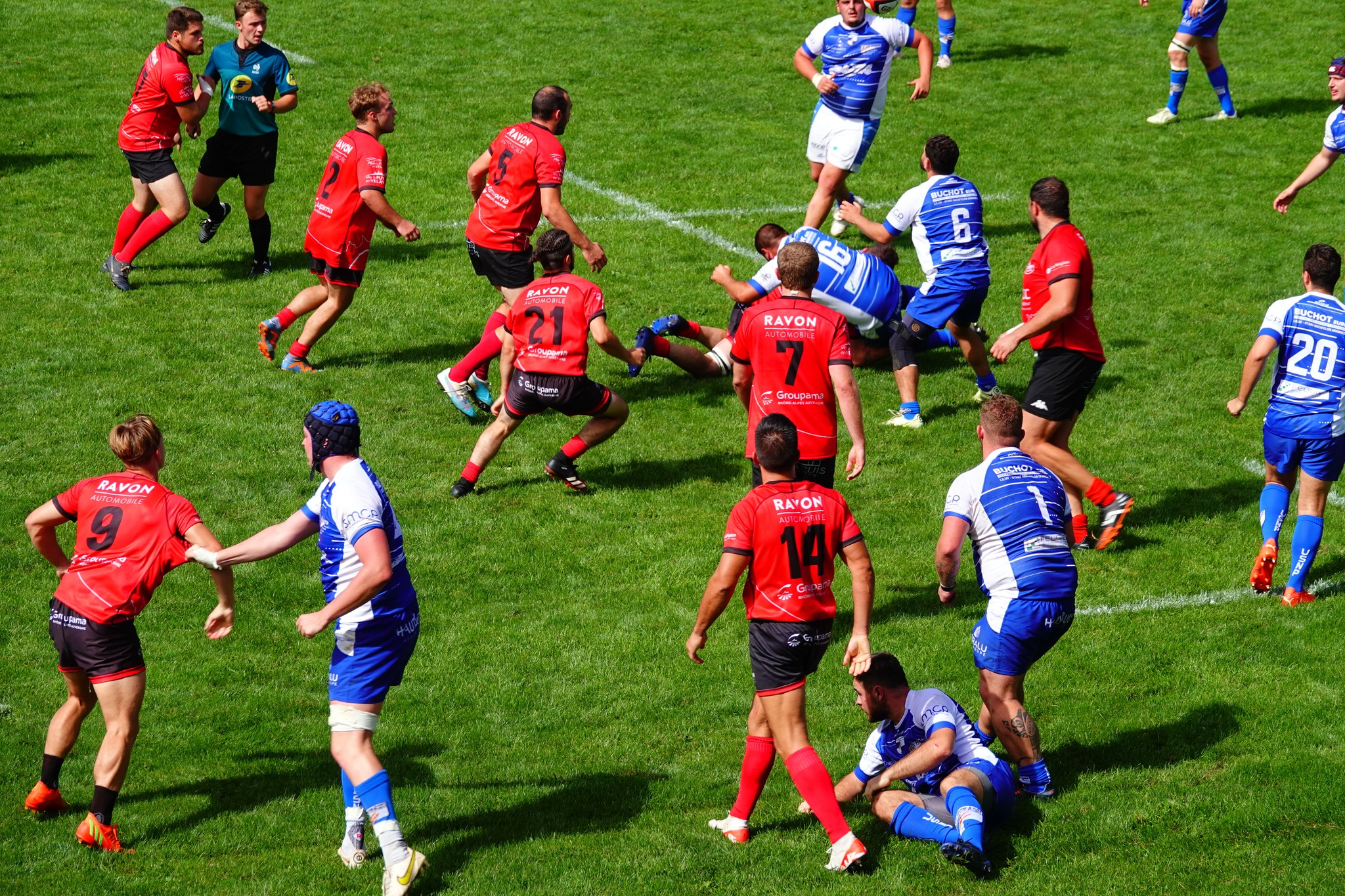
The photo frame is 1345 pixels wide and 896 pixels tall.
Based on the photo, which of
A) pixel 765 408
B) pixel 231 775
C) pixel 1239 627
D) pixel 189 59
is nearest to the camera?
pixel 231 775

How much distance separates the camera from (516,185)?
40.4 feet

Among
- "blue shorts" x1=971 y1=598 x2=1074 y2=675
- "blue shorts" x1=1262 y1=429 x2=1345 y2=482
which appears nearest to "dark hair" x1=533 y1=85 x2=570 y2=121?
"blue shorts" x1=1262 y1=429 x2=1345 y2=482

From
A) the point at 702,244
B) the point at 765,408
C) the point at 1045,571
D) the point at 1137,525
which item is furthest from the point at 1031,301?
the point at 702,244

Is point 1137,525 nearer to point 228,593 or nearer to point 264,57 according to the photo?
point 228,593

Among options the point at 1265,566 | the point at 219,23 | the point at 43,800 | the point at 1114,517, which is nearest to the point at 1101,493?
the point at 1114,517

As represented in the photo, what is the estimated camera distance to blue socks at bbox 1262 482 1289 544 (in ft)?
32.3

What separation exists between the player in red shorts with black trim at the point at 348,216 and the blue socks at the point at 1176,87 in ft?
40.5

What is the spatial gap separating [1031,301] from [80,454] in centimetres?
799

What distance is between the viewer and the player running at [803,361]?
8.55 metres

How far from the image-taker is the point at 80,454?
11539mm

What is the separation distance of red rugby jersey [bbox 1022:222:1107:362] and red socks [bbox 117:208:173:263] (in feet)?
29.8

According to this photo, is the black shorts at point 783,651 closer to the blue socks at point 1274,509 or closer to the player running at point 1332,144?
the blue socks at point 1274,509

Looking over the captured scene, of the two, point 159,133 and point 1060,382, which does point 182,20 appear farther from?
point 1060,382

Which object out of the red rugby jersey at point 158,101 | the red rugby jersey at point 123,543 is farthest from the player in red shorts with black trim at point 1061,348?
the red rugby jersey at point 158,101
